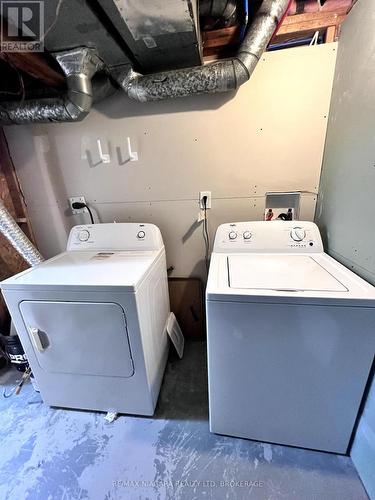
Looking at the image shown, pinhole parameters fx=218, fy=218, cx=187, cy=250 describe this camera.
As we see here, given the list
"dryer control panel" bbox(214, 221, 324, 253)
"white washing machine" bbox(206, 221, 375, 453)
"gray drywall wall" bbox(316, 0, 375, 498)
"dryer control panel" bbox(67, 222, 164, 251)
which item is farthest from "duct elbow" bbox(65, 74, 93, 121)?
"gray drywall wall" bbox(316, 0, 375, 498)

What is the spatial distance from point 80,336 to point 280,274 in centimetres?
113

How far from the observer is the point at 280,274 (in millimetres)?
1127

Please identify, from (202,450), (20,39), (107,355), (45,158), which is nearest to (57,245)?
(45,158)

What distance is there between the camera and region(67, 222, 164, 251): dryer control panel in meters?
1.60

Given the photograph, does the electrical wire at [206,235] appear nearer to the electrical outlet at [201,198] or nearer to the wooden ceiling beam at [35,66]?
the electrical outlet at [201,198]

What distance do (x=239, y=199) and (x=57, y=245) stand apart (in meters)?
1.63

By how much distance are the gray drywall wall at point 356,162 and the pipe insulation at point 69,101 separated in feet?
4.54

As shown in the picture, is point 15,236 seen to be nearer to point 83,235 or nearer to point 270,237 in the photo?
point 83,235

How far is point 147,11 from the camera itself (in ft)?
3.18

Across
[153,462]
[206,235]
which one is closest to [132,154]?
[206,235]

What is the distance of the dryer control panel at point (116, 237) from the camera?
1598 millimetres

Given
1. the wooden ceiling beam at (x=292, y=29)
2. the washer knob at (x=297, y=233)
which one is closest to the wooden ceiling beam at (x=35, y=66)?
the wooden ceiling beam at (x=292, y=29)

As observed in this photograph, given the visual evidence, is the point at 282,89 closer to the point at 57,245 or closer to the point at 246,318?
the point at 246,318

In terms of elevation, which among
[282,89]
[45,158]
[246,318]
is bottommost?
[246,318]
